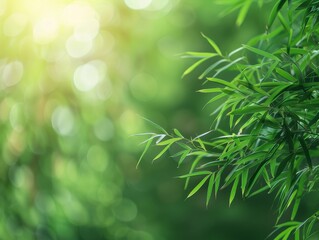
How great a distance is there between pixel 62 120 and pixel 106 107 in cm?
37

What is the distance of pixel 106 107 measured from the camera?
18.7 ft

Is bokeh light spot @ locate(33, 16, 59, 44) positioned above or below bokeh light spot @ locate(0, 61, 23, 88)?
above

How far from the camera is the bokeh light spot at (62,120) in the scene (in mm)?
5337

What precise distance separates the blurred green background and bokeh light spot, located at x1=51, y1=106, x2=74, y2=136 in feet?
0.05

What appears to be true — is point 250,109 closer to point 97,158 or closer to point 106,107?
point 106,107

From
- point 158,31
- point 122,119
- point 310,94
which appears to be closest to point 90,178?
point 122,119

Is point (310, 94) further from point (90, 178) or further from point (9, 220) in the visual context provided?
point (90, 178)

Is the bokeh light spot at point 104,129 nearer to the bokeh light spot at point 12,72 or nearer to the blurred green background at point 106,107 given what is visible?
the blurred green background at point 106,107

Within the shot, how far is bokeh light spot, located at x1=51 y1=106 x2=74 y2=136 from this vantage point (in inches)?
210

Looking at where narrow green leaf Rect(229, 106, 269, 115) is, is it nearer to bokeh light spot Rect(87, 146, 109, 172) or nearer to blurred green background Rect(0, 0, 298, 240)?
blurred green background Rect(0, 0, 298, 240)

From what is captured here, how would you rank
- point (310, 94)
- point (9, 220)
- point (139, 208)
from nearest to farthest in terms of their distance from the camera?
1. point (310, 94)
2. point (9, 220)
3. point (139, 208)

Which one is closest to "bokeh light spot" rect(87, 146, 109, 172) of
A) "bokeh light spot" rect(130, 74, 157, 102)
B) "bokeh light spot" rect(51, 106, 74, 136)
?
"bokeh light spot" rect(51, 106, 74, 136)

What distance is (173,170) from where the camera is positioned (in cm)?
588

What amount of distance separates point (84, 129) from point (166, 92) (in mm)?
723
